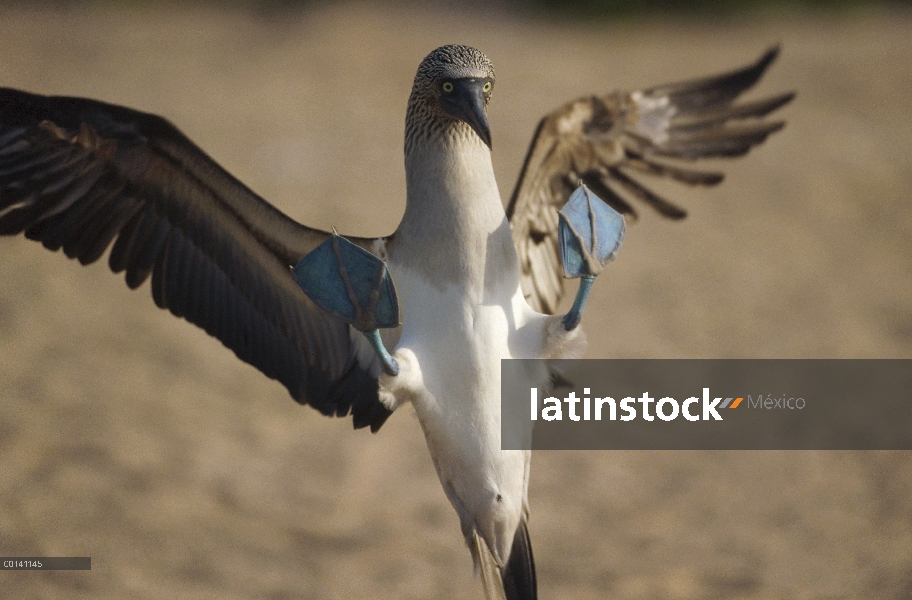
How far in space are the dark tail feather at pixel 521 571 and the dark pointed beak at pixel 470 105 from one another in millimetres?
1506

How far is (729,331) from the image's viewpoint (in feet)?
26.0

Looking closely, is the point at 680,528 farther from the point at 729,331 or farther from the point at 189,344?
the point at 189,344

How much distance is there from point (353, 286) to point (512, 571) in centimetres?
132

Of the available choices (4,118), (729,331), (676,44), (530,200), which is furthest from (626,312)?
(676,44)

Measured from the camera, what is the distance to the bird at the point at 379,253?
342cm

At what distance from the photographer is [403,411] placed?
7.18 metres

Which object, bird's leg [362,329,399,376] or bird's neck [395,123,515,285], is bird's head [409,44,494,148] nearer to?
bird's neck [395,123,515,285]

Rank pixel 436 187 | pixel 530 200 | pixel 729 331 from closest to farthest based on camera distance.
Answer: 1. pixel 436 187
2. pixel 530 200
3. pixel 729 331

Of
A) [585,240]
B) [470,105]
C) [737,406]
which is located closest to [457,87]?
[470,105]

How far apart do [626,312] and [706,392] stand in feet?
4.28

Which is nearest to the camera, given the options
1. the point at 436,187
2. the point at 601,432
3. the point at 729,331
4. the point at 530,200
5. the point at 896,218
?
the point at 436,187

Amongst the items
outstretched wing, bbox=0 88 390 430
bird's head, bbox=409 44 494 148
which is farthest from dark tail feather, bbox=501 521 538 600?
bird's head, bbox=409 44 494 148

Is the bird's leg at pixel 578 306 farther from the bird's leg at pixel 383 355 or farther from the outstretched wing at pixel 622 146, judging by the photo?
the outstretched wing at pixel 622 146

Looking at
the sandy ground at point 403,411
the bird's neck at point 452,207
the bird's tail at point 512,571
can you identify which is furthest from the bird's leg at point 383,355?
the sandy ground at point 403,411
